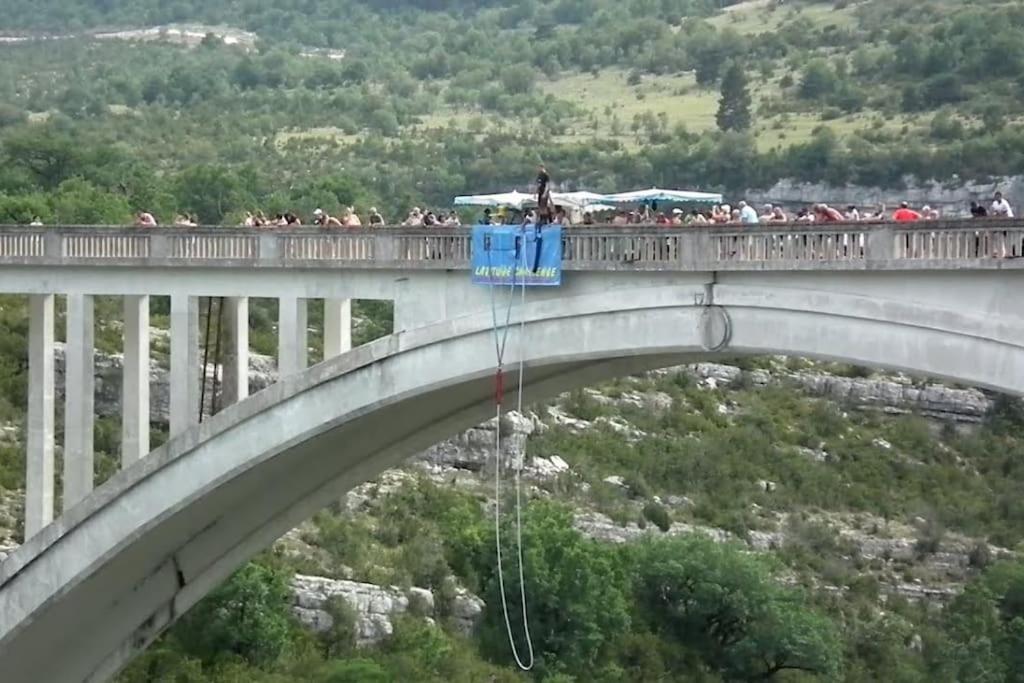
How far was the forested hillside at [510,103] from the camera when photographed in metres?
107

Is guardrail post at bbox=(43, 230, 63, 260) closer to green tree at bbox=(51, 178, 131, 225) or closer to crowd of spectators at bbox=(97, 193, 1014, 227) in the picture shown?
crowd of spectators at bbox=(97, 193, 1014, 227)

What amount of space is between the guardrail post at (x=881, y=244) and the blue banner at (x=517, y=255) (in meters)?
5.06

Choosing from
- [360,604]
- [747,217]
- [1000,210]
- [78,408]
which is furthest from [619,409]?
[1000,210]

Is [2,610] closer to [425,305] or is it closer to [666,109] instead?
[425,305]

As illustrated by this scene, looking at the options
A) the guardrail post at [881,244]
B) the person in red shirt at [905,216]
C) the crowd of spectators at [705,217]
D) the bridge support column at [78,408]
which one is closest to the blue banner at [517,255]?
the crowd of spectators at [705,217]

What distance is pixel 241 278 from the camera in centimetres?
4097

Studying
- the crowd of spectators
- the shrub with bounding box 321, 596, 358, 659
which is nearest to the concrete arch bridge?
the crowd of spectators

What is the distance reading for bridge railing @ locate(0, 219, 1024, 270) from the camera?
33.0 m

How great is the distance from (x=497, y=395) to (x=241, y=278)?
4.70 meters

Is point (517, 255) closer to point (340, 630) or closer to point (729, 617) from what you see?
point (340, 630)

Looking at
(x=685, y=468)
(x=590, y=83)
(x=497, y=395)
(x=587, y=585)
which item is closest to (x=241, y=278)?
(x=497, y=395)

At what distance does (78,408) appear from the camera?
1662 inches

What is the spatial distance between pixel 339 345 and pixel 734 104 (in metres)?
85.0

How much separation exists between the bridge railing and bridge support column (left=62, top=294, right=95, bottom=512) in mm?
1135
